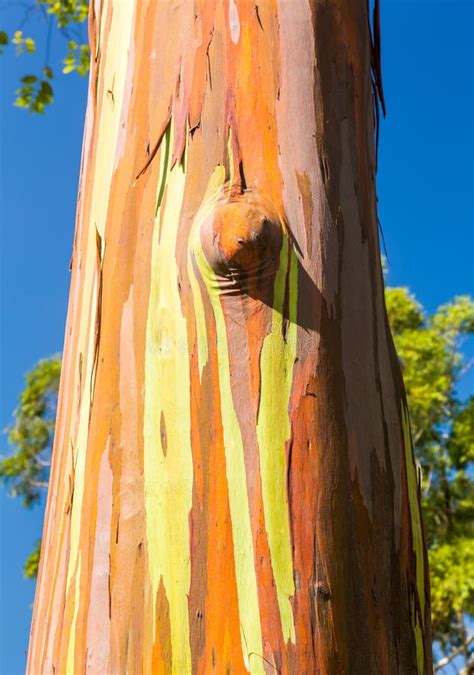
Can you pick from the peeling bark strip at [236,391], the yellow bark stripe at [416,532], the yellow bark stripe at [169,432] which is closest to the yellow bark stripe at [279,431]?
the peeling bark strip at [236,391]

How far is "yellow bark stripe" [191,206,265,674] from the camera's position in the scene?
101 cm

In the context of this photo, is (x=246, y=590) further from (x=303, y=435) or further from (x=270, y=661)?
(x=303, y=435)

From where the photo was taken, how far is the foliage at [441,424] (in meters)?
9.43

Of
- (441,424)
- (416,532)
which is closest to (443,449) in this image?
(441,424)

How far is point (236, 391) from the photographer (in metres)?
1.11

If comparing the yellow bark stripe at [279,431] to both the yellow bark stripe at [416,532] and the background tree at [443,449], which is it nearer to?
the yellow bark stripe at [416,532]

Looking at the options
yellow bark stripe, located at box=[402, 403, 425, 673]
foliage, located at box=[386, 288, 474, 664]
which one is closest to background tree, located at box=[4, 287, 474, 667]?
foliage, located at box=[386, 288, 474, 664]

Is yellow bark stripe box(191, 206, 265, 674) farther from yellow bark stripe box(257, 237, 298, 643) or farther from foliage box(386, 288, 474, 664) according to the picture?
foliage box(386, 288, 474, 664)

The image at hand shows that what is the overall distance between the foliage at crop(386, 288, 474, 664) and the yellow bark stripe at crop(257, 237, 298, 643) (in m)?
8.40

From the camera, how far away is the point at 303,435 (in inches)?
42.8

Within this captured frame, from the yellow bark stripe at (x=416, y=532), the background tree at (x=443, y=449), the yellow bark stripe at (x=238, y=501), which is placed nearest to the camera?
the yellow bark stripe at (x=238, y=501)

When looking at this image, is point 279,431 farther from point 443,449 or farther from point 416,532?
point 443,449

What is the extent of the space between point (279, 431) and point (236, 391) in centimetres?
9

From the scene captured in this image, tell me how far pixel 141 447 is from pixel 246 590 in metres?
0.26
